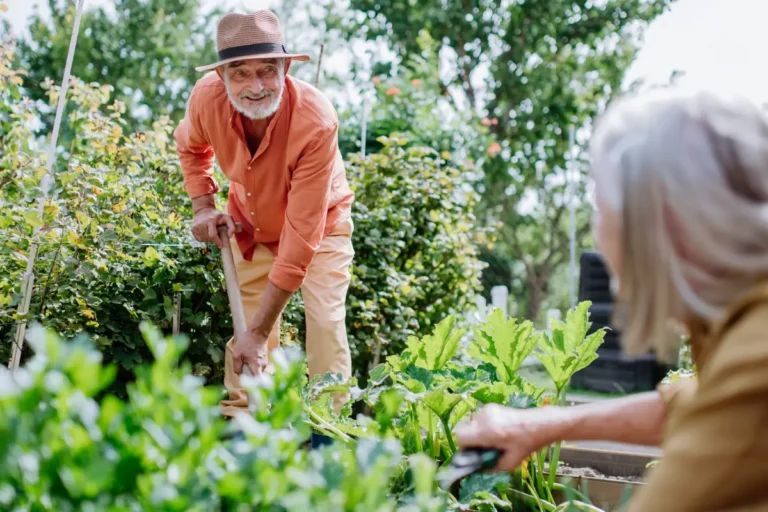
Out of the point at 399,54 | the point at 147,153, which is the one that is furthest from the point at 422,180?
the point at 399,54

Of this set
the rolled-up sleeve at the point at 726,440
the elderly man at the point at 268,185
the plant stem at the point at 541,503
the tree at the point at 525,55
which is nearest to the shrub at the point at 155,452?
the rolled-up sleeve at the point at 726,440

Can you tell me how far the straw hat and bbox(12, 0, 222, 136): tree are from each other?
58.2 ft

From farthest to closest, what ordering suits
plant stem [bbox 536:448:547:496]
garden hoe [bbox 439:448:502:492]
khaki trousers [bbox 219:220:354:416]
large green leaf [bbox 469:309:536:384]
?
khaki trousers [bbox 219:220:354:416], large green leaf [bbox 469:309:536:384], plant stem [bbox 536:448:547:496], garden hoe [bbox 439:448:502:492]

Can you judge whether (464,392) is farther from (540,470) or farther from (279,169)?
(279,169)

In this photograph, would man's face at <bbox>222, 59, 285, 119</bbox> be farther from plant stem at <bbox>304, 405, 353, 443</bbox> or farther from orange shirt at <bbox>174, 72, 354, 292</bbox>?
plant stem at <bbox>304, 405, 353, 443</bbox>

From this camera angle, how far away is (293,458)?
40.5 inches

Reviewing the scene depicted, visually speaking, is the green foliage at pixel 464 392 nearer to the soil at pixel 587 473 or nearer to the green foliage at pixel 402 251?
the soil at pixel 587 473

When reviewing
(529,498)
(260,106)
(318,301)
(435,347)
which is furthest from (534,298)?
(529,498)

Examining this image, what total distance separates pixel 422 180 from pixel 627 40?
12.9m

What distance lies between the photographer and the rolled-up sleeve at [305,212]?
2709 millimetres

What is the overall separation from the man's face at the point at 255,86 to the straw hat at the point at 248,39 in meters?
0.06

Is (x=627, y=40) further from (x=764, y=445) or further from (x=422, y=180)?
(x=764, y=445)

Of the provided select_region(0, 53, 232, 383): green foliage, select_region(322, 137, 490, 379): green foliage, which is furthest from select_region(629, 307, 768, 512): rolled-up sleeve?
select_region(322, 137, 490, 379): green foliage

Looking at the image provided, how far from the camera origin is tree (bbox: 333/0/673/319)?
617 inches
